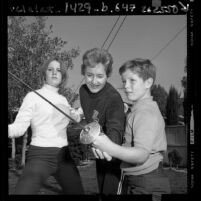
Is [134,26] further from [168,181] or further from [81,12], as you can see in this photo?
[168,181]

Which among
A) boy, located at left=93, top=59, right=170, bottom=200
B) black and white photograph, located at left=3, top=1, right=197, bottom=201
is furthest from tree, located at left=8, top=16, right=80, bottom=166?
boy, located at left=93, top=59, right=170, bottom=200

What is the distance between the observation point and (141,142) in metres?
3.07

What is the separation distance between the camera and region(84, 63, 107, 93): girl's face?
3668 mm

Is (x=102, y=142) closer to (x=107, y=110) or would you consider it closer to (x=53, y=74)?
(x=107, y=110)

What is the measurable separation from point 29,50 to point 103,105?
37.0 inches

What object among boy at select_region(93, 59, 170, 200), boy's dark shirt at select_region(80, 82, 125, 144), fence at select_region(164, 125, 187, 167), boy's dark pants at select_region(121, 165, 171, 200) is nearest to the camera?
boy at select_region(93, 59, 170, 200)

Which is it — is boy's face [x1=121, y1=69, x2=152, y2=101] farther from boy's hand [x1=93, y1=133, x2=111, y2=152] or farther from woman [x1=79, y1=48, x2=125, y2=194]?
boy's hand [x1=93, y1=133, x2=111, y2=152]

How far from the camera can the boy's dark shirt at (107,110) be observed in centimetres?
348

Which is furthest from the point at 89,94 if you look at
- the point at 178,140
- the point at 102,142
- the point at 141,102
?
the point at 178,140

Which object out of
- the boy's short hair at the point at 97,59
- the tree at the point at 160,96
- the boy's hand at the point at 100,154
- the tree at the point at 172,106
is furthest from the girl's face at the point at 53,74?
the tree at the point at 172,106

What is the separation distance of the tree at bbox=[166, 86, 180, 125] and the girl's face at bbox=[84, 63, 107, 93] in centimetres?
63

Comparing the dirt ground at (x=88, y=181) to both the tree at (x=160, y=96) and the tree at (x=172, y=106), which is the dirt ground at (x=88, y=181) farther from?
the tree at (x=160, y=96)

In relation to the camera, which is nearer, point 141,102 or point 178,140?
point 141,102

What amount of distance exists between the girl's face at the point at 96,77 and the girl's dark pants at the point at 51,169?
2.04 feet
